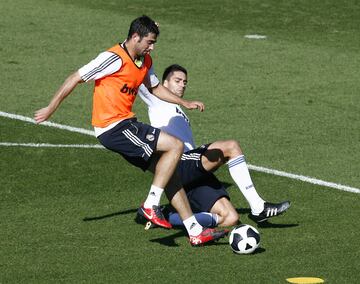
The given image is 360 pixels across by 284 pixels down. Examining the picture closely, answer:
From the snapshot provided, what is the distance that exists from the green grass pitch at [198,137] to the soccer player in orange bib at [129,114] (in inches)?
22.0

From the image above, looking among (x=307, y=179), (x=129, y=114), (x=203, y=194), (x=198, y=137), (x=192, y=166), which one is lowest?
(x=198, y=137)

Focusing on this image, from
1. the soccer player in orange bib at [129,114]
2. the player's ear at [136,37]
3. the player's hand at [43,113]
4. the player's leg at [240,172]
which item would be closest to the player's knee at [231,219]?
the player's leg at [240,172]

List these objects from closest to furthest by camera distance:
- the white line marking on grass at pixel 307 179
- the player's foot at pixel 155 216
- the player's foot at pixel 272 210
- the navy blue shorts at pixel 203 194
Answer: the player's foot at pixel 155 216 → the player's foot at pixel 272 210 → the navy blue shorts at pixel 203 194 → the white line marking on grass at pixel 307 179

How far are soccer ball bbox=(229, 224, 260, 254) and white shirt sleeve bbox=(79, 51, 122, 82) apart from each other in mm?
2248

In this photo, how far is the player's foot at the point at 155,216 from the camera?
13883 millimetres

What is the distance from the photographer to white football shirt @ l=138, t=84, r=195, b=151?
15742 millimetres

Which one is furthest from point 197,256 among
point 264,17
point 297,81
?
point 264,17

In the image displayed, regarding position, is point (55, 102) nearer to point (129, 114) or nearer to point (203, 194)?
point (129, 114)

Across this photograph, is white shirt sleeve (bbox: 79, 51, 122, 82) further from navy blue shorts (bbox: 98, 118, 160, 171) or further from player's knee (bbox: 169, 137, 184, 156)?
player's knee (bbox: 169, 137, 184, 156)

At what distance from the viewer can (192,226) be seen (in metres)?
13.9

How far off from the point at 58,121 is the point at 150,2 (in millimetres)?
10129

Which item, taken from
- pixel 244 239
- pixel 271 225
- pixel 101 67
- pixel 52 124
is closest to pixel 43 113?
pixel 101 67

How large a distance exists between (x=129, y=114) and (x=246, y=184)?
5.21 ft

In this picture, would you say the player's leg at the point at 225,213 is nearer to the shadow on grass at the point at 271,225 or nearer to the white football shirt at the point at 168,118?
the shadow on grass at the point at 271,225
